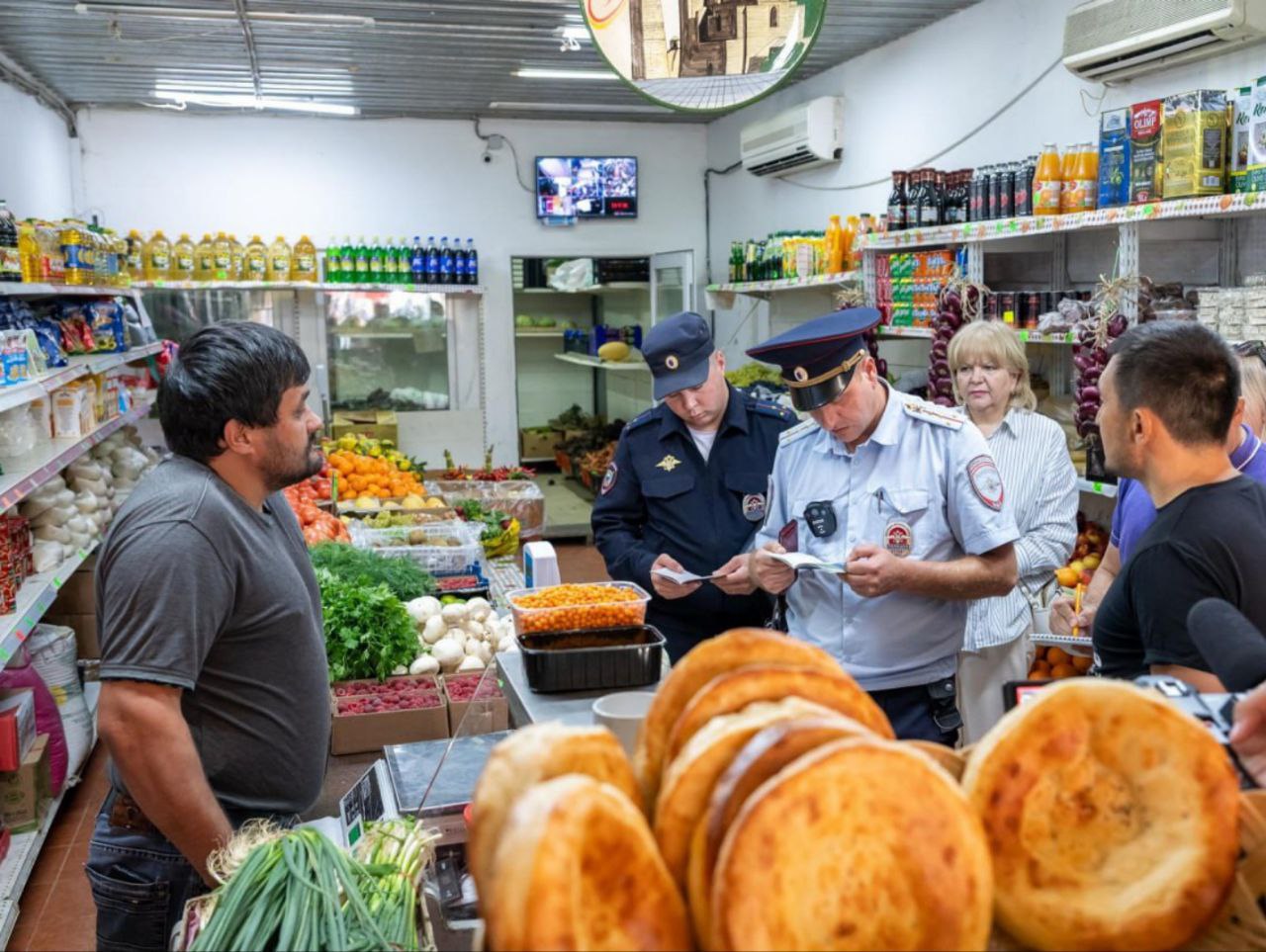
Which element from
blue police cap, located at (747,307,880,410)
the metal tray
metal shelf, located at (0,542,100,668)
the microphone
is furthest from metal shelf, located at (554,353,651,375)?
the microphone

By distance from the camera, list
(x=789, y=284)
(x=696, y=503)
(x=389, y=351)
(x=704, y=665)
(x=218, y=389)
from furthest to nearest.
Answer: (x=389, y=351) < (x=789, y=284) < (x=696, y=503) < (x=218, y=389) < (x=704, y=665)

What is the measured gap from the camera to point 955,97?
7246 millimetres

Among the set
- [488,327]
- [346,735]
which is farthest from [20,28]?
[346,735]

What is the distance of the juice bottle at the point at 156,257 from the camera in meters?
10.1

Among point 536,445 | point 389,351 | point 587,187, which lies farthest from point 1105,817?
point 536,445

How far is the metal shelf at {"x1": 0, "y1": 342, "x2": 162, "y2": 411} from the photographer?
4.23m

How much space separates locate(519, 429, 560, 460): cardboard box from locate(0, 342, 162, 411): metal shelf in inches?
201

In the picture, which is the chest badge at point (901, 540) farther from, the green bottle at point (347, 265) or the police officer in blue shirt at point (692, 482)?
the green bottle at point (347, 265)

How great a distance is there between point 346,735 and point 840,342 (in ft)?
6.52

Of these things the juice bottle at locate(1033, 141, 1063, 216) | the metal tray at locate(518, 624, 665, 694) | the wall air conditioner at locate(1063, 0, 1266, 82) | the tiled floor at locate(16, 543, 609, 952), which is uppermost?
the wall air conditioner at locate(1063, 0, 1266, 82)

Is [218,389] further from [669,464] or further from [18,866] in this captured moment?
[18,866]

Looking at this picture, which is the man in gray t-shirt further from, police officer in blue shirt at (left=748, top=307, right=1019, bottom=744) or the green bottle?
the green bottle

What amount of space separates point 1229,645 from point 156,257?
Answer: 10.3 m

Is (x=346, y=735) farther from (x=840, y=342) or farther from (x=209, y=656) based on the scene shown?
(x=840, y=342)
